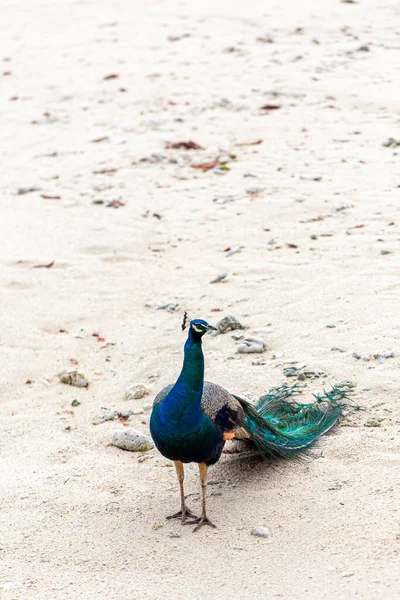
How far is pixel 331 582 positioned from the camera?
3.13 meters

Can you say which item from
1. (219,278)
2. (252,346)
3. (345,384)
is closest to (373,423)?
(345,384)

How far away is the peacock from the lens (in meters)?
3.53

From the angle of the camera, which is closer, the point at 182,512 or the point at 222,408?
the point at 222,408

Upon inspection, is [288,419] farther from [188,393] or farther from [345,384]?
[188,393]

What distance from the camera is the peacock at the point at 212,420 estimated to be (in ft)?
11.6

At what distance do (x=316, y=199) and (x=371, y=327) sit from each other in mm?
2312

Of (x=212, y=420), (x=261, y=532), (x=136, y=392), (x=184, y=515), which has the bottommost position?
(x=136, y=392)

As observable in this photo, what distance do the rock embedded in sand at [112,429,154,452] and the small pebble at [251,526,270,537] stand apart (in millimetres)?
1005

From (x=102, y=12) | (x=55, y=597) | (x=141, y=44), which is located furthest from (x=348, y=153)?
(x=102, y=12)

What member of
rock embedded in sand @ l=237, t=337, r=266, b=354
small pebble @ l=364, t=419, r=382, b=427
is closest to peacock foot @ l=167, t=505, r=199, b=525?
small pebble @ l=364, t=419, r=382, b=427

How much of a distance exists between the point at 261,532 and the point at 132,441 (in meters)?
1.08

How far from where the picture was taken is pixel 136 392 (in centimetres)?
496

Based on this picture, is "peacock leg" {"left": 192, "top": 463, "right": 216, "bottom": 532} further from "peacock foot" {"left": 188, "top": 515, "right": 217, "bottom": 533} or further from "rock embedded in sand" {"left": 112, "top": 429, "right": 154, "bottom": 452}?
"rock embedded in sand" {"left": 112, "top": 429, "right": 154, "bottom": 452}

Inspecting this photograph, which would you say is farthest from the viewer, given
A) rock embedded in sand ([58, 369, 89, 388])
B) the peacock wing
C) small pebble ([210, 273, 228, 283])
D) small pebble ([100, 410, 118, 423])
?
small pebble ([210, 273, 228, 283])
